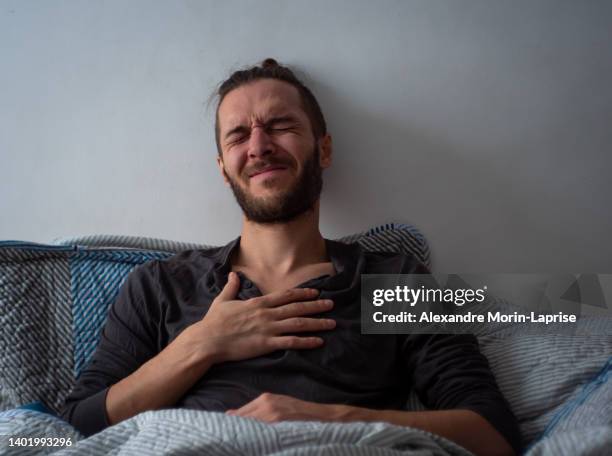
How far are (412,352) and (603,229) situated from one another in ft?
2.38

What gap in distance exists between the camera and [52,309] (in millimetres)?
896

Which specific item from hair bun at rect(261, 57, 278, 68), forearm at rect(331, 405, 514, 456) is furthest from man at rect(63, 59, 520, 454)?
hair bun at rect(261, 57, 278, 68)

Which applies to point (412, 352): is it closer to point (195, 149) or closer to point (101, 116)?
point (195, 149)

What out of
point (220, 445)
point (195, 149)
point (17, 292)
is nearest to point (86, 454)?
point (220, 445)

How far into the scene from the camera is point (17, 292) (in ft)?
2.88

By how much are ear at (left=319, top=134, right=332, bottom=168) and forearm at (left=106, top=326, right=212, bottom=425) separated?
0.54 m

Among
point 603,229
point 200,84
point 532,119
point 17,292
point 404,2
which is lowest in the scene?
point 17,292

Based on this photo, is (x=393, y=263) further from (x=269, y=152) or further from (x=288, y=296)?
(x=269, y=152)

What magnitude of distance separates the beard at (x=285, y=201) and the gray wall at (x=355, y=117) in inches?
8.9

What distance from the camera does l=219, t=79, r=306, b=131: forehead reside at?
0.99 meters

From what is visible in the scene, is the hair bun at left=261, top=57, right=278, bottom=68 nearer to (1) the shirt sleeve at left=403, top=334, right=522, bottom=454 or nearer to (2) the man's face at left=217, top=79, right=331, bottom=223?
(2) the man's face at left=217, top=79, right=331, bottom=223

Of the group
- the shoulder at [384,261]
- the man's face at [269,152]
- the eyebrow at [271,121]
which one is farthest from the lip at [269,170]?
the shoulder at [384,261]

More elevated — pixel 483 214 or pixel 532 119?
pixel 532 119

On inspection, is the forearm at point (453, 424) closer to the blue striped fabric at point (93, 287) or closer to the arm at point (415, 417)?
the arm at point (415, 417)
